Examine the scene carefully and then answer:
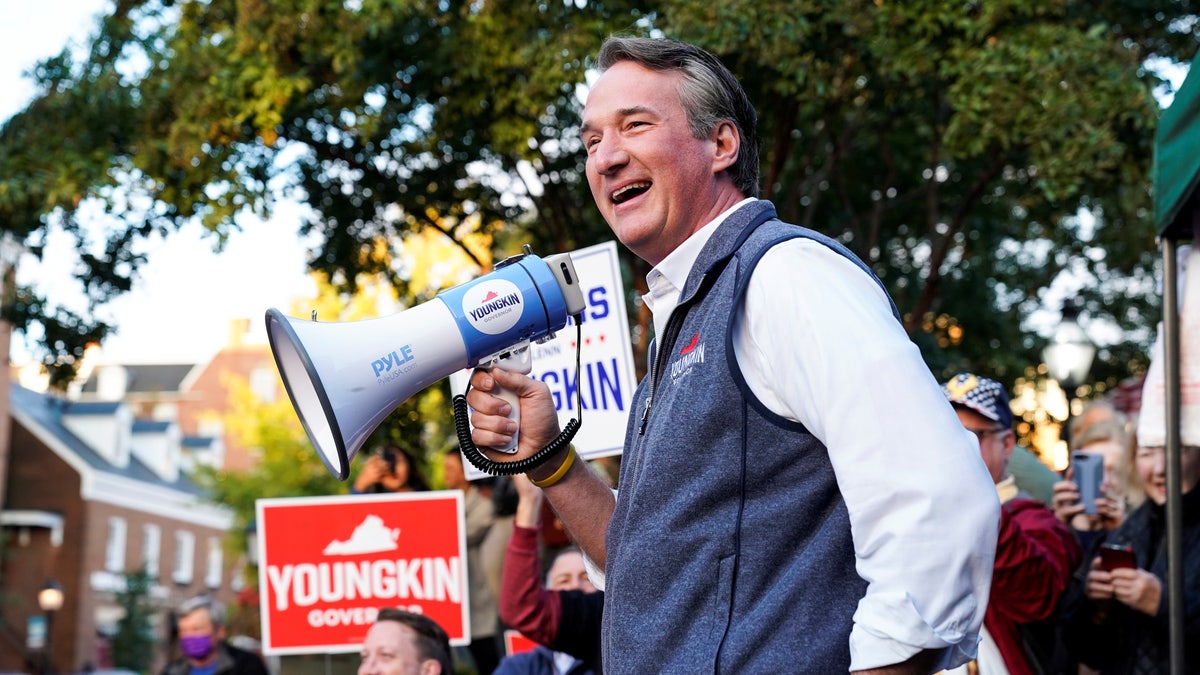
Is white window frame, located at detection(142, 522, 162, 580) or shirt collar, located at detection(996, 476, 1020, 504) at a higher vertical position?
white window frame, located at detection(142, 522, 162, 580)

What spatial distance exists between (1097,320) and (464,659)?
34.7 ft

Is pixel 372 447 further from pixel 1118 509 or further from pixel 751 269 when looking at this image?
pixel 751 269

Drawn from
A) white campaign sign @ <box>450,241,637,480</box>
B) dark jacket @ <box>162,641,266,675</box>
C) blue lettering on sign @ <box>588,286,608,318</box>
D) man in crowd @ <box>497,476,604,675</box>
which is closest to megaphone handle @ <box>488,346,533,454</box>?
man in crowd @ <box>497,476,604,675</box>

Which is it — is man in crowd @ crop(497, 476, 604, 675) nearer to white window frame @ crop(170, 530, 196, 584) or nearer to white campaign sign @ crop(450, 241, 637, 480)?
white campaign sign @ crop(450, 241, 637, 480)

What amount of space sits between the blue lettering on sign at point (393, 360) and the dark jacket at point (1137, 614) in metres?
3.02

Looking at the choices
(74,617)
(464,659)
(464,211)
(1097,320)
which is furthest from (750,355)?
(74,617)

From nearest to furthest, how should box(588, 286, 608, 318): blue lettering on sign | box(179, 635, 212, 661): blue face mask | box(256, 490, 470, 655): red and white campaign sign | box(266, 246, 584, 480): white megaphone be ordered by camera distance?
box(266, 246, 584, 480): white megaphone
box(588, 286, 608, 318): blue lettering on sign
box(256, 490, 470, 655): red and white campaign sign
box(179, 635, 212, 661): blue face mask

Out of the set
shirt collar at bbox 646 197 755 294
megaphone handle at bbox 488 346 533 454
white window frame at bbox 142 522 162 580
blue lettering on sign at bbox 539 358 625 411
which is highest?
white window frame at bbox 142 522 162 580

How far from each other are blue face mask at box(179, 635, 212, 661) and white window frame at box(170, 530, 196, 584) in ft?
A: 141

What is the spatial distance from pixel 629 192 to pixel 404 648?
3.38m

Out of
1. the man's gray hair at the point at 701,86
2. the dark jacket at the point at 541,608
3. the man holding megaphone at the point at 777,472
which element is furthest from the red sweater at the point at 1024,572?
the man holding megaphone at the point at 777,472

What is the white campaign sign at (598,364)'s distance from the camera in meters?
5.65

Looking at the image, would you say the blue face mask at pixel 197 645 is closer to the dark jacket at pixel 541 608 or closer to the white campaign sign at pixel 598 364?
the white campaign sign at pixel 598 364

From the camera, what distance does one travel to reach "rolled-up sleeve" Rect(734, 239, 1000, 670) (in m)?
1.80
